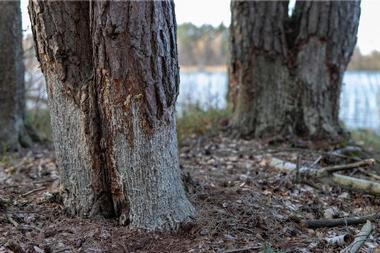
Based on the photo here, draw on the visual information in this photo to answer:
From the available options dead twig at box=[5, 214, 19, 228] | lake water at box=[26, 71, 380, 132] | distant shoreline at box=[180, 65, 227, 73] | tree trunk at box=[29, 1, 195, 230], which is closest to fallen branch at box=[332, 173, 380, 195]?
tree trunk at box=[29, 1, 195, 230]

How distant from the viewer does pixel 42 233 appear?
8.72 feet

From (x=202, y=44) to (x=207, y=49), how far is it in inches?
17.2

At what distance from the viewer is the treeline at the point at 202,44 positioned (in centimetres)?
828

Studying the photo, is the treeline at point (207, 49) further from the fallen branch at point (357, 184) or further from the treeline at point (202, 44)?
the fallen branch at point (357, 184)

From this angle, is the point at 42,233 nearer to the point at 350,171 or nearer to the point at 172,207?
the point at 172,207

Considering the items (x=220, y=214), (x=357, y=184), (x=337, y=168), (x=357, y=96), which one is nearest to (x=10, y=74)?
(x=220, y=214)

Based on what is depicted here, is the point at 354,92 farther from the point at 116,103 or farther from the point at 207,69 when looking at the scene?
the point at 116,103

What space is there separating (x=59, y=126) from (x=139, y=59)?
0.75m

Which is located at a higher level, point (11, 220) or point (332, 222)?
point (11, 220)

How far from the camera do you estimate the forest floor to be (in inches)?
102

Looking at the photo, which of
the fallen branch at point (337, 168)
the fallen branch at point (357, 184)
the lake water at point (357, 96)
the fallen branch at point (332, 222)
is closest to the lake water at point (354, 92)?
the lake water at point (357, 96)

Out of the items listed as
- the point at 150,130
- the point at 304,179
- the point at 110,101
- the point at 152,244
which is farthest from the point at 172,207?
the point at 304,179

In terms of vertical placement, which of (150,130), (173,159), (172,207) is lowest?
(172,207)

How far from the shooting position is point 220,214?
9.62 feet
